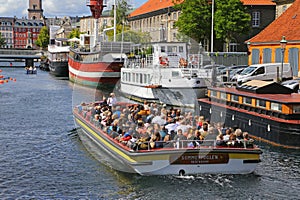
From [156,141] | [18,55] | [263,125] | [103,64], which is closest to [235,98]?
[263,125]

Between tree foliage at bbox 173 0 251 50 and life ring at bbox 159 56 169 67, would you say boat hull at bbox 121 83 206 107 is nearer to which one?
life ring at bbox 159 56 169 67

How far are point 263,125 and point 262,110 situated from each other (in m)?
0.95

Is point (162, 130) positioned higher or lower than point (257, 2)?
lower

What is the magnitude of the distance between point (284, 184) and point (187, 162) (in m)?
3.48

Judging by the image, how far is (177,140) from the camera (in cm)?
1827

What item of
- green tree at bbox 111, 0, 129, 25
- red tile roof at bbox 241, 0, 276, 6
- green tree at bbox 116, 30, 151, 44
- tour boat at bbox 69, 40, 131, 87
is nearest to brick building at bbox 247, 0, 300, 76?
tour boat at bbox 69, 40, 131, 87

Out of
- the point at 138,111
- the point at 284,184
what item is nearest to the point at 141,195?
the point at 284,184

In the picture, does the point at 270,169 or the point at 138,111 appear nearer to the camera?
the point at 270,169

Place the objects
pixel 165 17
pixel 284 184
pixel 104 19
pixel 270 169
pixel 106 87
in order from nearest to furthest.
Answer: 1. pixel 284 184
2. pixel 270 169
3. pixel 106 87
4. pixel 165 17
5. pixel 104 19

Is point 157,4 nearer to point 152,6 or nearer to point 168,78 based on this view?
point 152,6

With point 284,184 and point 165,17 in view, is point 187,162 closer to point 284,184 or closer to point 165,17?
point 284,184

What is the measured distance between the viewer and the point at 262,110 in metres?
26.0

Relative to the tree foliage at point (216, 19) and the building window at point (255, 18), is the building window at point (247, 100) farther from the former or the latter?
the building window at point (255, 18)

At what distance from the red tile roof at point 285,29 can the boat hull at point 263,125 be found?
16.8 metres
